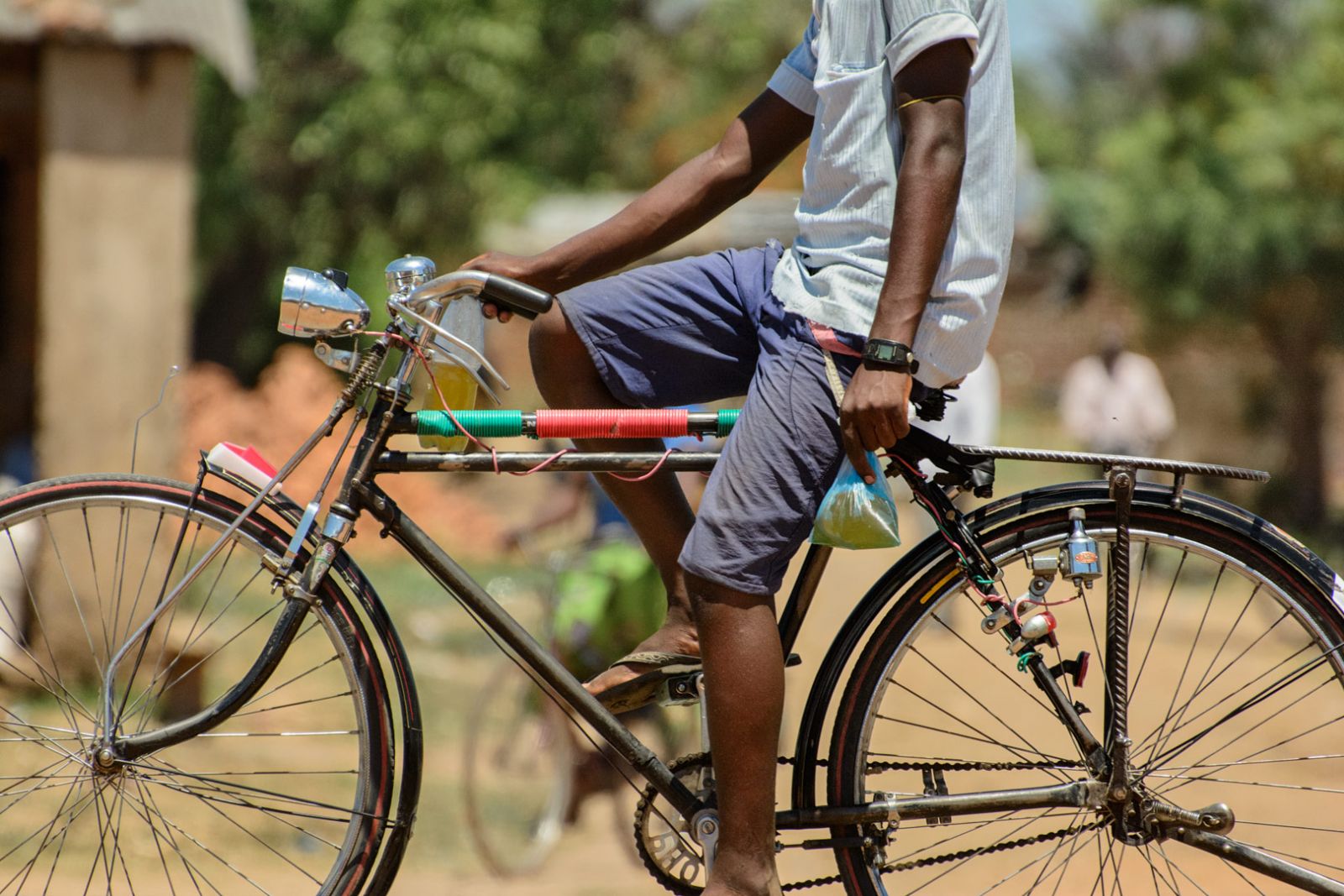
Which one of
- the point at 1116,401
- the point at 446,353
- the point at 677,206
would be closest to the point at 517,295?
the point at 446,353

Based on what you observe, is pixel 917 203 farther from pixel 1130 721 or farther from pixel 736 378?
pixel 1130 721

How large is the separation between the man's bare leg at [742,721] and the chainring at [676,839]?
130 millimetres

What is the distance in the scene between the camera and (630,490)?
2715 millimetres

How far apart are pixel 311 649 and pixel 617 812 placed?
8.24 feet

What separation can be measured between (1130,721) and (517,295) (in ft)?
19.4

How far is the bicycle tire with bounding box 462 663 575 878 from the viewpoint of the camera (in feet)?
20.2

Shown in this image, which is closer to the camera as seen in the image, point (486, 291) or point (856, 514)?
point (856, 514)

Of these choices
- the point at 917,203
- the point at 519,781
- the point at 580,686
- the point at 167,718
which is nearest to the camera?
the point at 917,203

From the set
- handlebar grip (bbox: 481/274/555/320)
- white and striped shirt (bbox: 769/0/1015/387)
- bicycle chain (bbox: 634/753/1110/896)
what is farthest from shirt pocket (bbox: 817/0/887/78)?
bicycle chain (bbox: 634/753/1110/896)

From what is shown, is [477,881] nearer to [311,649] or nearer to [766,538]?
[311,649]

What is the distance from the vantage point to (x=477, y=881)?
5.84 m

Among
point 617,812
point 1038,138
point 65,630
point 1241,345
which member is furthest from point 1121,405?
point 1038,138

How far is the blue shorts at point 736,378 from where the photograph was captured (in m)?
2.42

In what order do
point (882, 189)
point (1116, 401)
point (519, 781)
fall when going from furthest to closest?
point (1116, 401) < point (519, 781) < point (882, 189)
